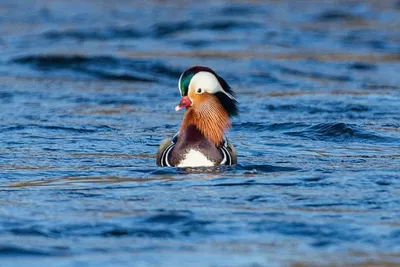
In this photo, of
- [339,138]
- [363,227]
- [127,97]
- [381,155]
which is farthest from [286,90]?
[363,227]

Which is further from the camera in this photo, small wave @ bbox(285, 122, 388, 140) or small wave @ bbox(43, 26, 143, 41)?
small wave @ bbox(43, 26, 143, 41)

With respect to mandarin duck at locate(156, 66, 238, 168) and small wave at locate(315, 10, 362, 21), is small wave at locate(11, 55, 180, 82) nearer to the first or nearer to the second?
small wave at locate(315, 10, 362, 21)

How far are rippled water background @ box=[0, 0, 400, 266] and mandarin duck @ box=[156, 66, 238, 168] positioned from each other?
0.17 meters

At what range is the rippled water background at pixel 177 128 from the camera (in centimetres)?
784

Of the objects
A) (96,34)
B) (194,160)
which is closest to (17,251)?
(194,160)

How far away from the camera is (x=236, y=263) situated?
7258mm

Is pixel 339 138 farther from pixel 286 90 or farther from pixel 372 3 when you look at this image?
pixel 372 3

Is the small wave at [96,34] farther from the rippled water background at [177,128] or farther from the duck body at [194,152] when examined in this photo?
the duck body at [194,152]

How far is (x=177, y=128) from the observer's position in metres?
13.4

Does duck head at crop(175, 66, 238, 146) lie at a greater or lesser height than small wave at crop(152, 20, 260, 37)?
lesser

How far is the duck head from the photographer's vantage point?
10336mm

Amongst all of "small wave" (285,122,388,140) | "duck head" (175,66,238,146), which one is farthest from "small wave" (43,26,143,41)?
"duck head" (175,66,238,146)

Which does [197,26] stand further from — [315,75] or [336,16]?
[315,75]

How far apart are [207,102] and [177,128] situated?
290cm
